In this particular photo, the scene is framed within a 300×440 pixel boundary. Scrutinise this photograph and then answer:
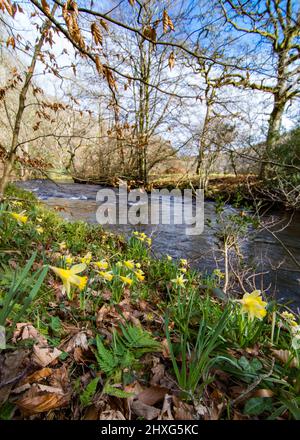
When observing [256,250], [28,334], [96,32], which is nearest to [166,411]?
[28,334]

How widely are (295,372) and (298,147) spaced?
9.26 m

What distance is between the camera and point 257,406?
89 centimetres

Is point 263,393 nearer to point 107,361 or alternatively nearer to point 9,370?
point 107,361

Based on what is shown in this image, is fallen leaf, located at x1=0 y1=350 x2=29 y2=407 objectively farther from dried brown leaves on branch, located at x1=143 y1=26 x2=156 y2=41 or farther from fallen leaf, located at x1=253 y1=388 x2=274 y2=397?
dried brown leaves on branch, located at x1=143 y1=26 x2=156 y2=41

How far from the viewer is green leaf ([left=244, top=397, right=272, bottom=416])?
0.88 metres

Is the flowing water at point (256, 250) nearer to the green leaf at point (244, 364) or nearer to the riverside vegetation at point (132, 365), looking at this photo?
the riverside vegetation at point (132, 365)

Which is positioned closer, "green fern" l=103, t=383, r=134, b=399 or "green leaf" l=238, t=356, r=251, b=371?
"green fern" l=103, t=383, r=134, b=399

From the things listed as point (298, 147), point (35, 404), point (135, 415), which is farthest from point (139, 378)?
point (298, 147)

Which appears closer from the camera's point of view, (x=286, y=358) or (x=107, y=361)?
(x=107, y=361)

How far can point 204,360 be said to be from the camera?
0.96 meters

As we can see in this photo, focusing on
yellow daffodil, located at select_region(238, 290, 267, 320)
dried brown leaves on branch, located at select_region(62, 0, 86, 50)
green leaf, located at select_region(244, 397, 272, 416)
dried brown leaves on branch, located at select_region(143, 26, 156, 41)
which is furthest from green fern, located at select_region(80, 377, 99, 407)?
dried brown leaves on branch, located at select_region(143, 26, 156, 41)

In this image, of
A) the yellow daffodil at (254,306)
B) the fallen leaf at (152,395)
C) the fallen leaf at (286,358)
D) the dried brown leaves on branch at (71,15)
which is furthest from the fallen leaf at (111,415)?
the dried brown leaves on branch at (71,15)

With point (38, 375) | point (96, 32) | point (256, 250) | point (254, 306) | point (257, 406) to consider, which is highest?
point (96, 32)
